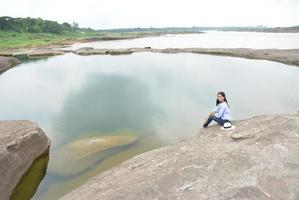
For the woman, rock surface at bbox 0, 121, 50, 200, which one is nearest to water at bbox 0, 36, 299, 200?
rock surface at bbox 0, 121, 50, 200

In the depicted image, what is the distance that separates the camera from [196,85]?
33.8 meters

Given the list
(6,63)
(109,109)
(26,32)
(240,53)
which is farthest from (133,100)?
(26,32)

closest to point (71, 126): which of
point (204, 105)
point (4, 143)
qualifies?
point (4, 143)

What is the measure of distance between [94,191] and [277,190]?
19.2 feet

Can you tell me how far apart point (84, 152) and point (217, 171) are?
853cm

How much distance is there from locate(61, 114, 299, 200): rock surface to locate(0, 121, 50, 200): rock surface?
10.1 feet

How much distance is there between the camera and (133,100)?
27.5 meters

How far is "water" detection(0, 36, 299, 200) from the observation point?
19050 mm

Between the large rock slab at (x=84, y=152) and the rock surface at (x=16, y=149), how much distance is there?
107 cm

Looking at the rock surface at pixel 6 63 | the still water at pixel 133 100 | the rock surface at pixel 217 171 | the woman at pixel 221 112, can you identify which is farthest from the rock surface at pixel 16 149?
the rock surface at pixel 6 63

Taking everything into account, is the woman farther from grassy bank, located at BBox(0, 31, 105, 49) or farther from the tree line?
the tree line

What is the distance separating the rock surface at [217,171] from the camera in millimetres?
9664

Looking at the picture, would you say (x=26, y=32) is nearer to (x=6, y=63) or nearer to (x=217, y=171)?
(x=6, y=63)

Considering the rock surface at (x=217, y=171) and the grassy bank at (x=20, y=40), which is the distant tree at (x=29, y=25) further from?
the rock surface at (x=217, y=171)
